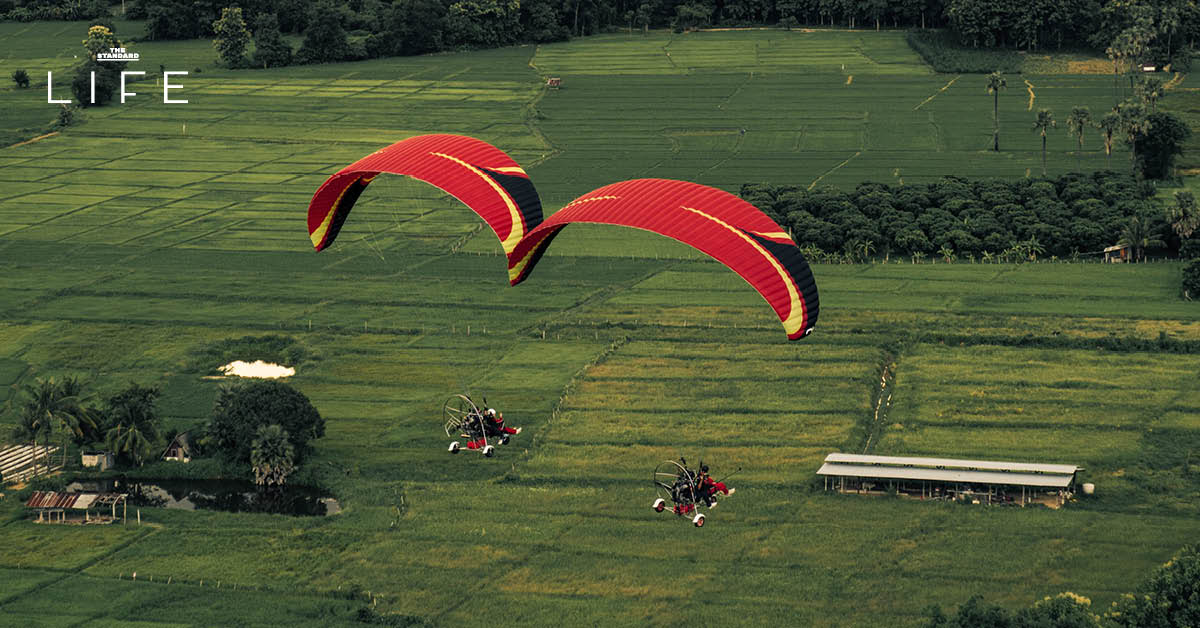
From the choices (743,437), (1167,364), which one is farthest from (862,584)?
(1167,364)

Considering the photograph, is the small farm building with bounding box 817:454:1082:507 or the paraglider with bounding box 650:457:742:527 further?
the small farm building with bounding box 817:454:1082:507

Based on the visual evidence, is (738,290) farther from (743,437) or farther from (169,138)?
(169,138)

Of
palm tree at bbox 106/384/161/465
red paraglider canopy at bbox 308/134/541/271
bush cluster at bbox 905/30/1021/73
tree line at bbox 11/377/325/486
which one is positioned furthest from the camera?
bush cluster at bbox 905/30/1021/73

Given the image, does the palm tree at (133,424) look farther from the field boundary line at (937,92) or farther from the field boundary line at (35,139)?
the field boundary line at (937,92)

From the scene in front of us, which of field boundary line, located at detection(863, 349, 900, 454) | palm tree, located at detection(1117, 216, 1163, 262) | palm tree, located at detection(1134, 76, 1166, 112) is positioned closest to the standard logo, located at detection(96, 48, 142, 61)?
palm tree, located at detection(1134, 76, 1166, 112)

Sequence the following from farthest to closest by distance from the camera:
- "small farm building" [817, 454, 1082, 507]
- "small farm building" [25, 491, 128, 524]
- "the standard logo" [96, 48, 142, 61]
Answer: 1. "the standard logo" [96, 48, 142, 61]
2. "small farm building" [25, 491, 128, 524]
3. "small farm building" [817, 454, 1082, 507]

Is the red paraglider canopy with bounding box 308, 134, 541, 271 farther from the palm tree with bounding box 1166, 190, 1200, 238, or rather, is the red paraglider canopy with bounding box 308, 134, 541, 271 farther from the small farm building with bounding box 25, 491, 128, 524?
the palm tree with bounding box 1166, 190, 1200, 238

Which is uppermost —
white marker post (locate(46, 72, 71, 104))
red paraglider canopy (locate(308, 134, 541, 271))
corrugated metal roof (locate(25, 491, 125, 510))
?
red paraglider canopy (locate(308, 134, 541, 271))
